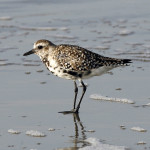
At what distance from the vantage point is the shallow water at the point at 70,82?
24.9 feet

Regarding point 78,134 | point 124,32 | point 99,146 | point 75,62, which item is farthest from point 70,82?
point 124,32

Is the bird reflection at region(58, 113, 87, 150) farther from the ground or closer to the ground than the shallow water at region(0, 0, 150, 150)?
closer to the ground

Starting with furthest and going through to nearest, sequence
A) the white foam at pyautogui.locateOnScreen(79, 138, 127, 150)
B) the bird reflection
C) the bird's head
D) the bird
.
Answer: the bird's head → the bird → the bird reflection → the white foam at pyautogui.locateOnScreen(79, 138, 127, 150)

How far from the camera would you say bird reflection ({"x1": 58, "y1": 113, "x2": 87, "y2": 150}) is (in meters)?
7.14

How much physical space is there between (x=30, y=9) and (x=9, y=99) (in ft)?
26.2

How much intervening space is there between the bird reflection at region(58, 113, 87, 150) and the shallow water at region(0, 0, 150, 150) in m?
0.01

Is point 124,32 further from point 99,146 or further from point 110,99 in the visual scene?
→ point 99,146

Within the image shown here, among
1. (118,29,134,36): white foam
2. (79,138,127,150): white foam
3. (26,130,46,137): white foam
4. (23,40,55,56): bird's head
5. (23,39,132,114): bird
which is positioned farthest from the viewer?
(118,29,134,36): white foam

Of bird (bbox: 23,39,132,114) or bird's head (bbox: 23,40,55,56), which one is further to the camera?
bird's head (bbox: 23,40,55,56)

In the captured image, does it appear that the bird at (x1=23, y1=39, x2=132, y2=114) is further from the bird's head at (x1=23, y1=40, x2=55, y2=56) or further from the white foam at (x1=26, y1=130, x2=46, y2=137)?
the white foam at (x1=26, y1=130, x2=46, y2=137)

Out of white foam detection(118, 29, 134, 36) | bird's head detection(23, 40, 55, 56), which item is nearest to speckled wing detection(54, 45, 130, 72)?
bird's head detection(23, 40, 55, 56)

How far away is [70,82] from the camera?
33.5 ft

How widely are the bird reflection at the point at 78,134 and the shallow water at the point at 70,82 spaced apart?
0.5 inches

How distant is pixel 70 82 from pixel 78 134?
8.78 feet
